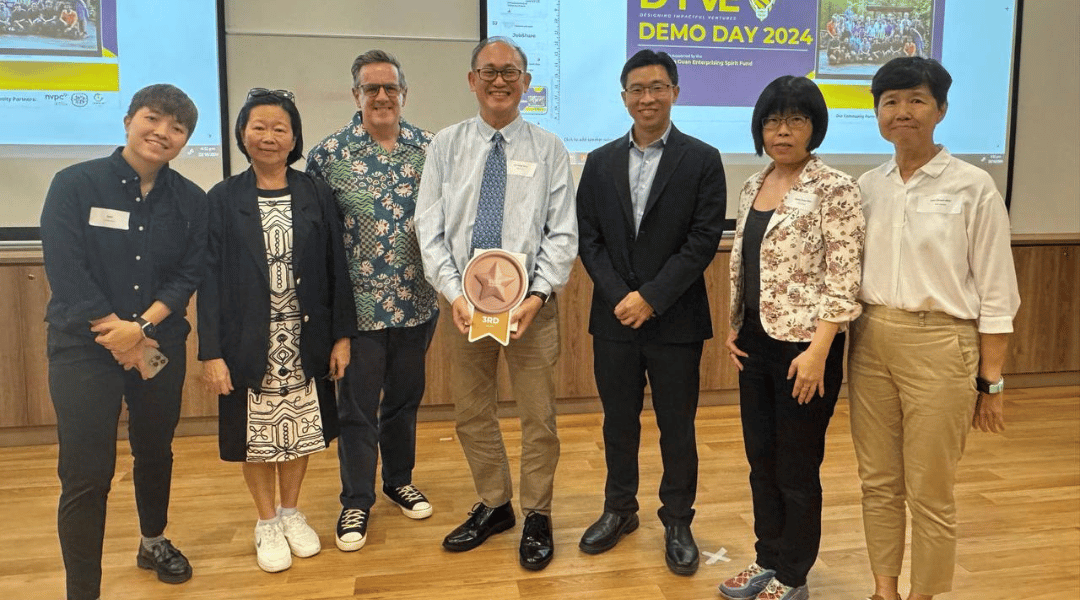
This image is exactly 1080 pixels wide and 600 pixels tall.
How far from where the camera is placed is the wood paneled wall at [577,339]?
11.9ft

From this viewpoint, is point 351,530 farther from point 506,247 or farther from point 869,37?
point 869,37

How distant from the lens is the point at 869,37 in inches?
174

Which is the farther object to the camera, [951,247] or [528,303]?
[528,303]

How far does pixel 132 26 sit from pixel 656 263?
299 cm

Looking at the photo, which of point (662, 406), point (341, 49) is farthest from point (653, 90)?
point (341, 49)

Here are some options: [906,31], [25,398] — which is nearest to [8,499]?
[25,398]

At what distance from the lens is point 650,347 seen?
2.47 m

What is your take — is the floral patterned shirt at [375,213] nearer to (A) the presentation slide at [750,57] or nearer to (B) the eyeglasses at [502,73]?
(B) the eyeglasses at [502,73]

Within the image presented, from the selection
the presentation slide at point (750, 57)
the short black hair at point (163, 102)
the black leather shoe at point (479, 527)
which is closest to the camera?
the short black hair at point (163, 102)

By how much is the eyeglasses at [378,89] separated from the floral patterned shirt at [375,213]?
12 centimetres

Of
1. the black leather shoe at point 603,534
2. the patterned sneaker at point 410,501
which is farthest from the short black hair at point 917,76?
the patterned sneaker at point 410,501

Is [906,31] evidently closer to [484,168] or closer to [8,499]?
[484,168]

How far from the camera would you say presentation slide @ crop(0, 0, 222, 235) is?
368 cm

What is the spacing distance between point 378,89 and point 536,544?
1594mm
